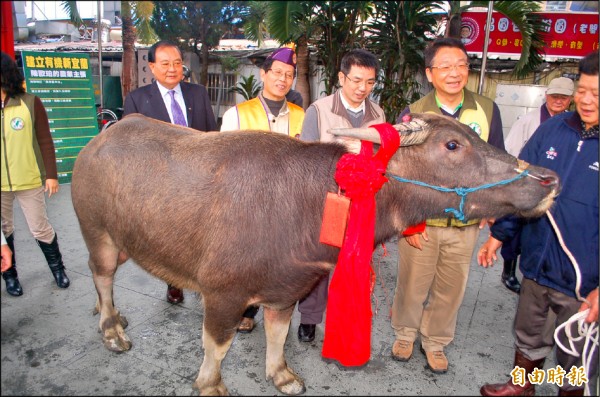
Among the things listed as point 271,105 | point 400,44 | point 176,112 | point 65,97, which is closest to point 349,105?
point 271,105

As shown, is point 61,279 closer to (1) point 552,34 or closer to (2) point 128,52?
(2) point 128,52

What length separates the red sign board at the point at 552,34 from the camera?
10.1 metres

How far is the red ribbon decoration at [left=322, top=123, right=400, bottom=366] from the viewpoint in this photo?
2.53 meters

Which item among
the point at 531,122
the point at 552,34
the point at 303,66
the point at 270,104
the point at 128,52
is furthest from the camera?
the point at 303,66

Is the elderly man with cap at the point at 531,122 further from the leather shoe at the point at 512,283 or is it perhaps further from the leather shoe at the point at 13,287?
the leather shoe at the point at 13,287

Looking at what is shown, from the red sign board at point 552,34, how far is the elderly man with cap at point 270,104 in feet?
27.9

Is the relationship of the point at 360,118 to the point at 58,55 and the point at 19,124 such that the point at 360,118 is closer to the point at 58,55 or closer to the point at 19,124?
the point at 19,124

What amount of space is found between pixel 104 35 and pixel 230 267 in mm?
1743

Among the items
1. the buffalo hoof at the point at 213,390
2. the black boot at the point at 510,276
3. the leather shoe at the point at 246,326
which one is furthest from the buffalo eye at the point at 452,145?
the black boot at the point at 510,276

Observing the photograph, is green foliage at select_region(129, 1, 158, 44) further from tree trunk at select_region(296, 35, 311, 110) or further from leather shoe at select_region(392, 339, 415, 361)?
tree trunk at select_region(296, 35, 311, 110)

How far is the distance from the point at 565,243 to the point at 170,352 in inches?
117

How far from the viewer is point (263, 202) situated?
278cm

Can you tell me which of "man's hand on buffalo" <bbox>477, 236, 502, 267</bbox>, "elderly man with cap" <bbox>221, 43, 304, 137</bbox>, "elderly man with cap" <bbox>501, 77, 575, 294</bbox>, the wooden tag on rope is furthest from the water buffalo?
"elderly man with cap" <bbox>501, 77, 575, 294</bbox>

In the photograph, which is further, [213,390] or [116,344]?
[116,344]
